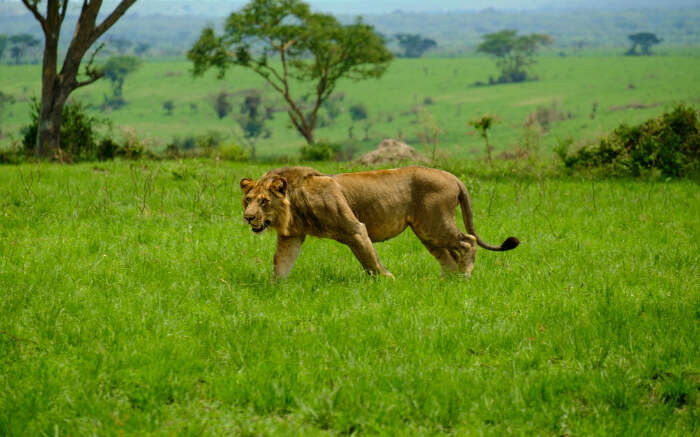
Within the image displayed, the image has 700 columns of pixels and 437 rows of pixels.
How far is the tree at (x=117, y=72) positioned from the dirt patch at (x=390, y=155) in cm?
10773

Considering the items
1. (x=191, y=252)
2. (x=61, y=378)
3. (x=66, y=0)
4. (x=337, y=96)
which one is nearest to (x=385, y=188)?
(x=191, y=252)

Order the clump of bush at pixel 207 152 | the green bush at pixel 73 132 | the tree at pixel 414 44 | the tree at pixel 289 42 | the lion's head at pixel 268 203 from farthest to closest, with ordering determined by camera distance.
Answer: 1. the tree at pixel 414 44
2. the tree at pixel 289 42
3. the clump of bush at pixel 207 152
4. the green bush at pixel 73 132
5. the lion's head at pixel 268 203

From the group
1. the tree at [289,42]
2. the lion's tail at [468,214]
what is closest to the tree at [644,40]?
the tree at [289,42]

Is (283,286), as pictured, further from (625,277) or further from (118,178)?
(118,178)

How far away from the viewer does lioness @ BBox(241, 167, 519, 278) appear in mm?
7082

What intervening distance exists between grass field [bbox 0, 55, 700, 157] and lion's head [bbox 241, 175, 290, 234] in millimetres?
75716

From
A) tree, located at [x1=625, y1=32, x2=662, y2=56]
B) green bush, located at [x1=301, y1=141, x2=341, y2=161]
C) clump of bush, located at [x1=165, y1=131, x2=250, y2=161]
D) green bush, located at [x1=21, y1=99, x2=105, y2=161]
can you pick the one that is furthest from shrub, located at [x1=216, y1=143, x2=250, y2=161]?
tree, located at [x1=625, y1=32, x2=662, y2=56]

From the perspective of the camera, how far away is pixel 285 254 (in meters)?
7.57

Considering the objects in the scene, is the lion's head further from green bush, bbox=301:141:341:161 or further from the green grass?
green bush, bbox=301:141:341:161

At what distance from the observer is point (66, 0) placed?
68.6 ft

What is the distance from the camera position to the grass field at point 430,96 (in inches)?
3939

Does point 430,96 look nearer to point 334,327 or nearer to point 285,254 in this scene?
point 285,254

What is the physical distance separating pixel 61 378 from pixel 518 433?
3421mm

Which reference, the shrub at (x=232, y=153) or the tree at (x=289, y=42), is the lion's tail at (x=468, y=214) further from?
the tree at (x=289, y=42)
